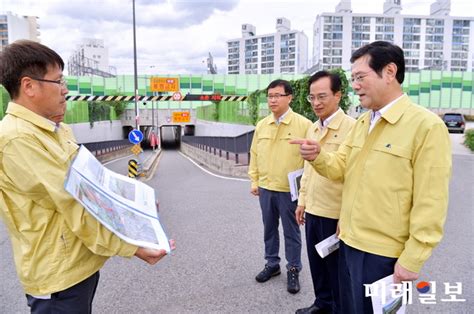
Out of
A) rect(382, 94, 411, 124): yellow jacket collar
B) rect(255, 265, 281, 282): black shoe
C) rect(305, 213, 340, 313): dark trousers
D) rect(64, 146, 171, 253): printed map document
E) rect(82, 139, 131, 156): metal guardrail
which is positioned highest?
rect(382, 94, 411, 124): yellow jacket collar

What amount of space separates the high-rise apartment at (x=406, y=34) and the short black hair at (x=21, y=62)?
82580 mm

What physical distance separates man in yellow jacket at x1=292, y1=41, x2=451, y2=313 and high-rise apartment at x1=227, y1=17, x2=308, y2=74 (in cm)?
9532

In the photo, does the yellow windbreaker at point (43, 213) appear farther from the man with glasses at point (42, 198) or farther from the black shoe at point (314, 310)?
the black shoe at point (314, 310)

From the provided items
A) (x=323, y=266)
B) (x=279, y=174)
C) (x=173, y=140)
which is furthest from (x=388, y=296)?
(x=173, y=140)

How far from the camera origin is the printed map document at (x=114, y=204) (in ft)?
4.62

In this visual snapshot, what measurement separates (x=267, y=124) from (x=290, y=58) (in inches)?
3928

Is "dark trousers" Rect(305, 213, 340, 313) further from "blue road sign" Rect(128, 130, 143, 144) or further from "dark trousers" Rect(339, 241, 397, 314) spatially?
"blue road sign" Rect(128, 130, 143, 144)

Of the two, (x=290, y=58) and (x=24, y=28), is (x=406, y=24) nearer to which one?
(x=290, y=58)

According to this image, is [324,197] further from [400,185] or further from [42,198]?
[42,198]

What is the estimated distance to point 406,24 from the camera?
273ft

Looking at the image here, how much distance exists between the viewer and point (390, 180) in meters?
1.86

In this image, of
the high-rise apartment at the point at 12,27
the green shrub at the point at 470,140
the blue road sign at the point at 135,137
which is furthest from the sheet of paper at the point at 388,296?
the high-rise apartment at the point at 12,27

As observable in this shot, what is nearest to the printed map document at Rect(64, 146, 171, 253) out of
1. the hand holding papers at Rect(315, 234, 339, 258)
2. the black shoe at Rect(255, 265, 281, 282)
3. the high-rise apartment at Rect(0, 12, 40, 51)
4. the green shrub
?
the hand holding papers at Rect(315, 234, 339, 258)

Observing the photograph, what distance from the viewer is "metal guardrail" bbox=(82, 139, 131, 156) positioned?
18775 mm
